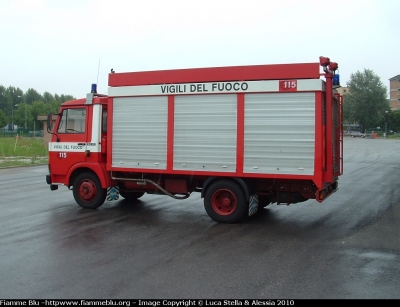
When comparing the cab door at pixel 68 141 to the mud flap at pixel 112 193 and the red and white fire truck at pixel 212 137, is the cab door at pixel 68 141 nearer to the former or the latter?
the red and white fire truck at pixel 212 137

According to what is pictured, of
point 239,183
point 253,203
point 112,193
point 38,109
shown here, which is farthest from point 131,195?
point 38,109

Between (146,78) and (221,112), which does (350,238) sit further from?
(146,78)

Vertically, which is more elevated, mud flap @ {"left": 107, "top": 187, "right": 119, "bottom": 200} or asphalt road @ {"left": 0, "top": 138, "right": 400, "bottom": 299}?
mud flap @ {"left": 107, "top": 187, "right": 119, "bottom": 200}

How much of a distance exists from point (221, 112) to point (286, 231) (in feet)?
8.68

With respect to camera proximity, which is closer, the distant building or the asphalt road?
the asphalt road

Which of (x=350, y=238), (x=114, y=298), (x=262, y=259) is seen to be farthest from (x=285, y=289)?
(x=350, y=238)

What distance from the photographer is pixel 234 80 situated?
879 cm

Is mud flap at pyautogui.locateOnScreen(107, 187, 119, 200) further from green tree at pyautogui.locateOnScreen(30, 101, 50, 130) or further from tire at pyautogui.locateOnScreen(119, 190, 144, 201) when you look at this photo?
green tree at pyautogui.locateOnScreen(30, 101, 50, 130)

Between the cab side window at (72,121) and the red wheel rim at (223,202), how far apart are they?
12.0ft

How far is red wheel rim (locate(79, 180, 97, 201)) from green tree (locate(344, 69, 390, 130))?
298 feet

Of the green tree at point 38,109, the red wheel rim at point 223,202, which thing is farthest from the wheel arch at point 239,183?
the green tree at point 38,109

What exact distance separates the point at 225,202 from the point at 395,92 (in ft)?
394

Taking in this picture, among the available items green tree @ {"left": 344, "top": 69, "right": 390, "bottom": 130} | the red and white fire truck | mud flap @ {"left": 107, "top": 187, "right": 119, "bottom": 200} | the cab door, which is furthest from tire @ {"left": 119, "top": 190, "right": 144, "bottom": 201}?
green tree @ {"left": 344, "top": 69, "right": 390, "bottom": 130}

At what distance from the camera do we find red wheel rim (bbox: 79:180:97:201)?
34.3 ft
